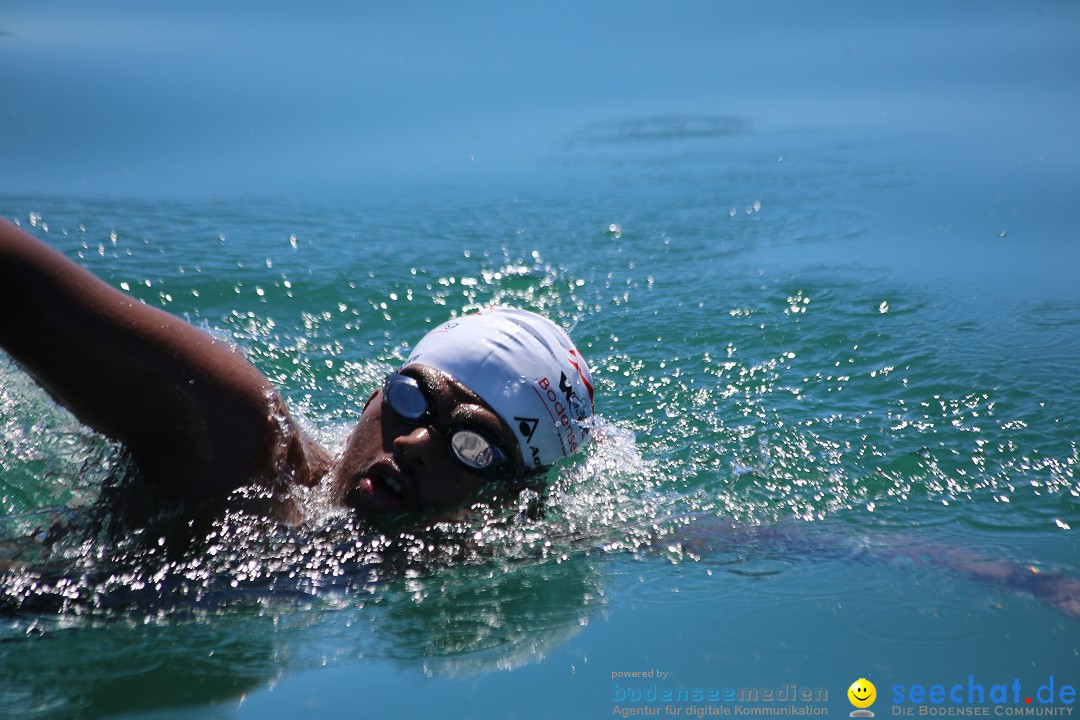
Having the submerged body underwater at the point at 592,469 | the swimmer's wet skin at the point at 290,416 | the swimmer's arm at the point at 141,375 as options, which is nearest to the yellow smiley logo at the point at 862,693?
the submerged body underwater at the point at 592,469

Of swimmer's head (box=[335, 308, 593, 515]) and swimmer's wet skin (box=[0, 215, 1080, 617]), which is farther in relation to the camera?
swimmer's head (box=[335, 308, 593, 515])

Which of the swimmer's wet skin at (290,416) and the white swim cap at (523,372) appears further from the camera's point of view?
the white swim cap at (523,372)

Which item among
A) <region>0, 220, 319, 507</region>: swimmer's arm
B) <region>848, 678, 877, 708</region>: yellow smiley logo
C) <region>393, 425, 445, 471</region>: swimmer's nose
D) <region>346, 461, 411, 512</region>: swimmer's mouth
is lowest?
<region>848, 678, 877, 708</region>: yellow smiley logo

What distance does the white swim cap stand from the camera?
3.61 m

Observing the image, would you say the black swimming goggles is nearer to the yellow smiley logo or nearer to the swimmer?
the swimmer

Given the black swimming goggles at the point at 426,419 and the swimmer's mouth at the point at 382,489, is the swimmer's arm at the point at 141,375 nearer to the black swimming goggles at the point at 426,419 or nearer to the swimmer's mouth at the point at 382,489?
the swimmer's mouth at the point at 382,489

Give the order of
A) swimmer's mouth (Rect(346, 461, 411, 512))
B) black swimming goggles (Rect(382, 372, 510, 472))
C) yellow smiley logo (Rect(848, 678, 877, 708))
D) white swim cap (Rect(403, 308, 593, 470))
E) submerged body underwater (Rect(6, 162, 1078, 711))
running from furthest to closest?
white swim cap (Rect(403, 308, 593, 470)) → black swimming goggles (Rect(382, 372, 510, 472)) → swimmer's mouth (Rect(346, 461, 411, 512)) → submerged body underwater (Rect(6, 162, 1078, 711)) → yellow smiley logo (Rect(848, 678, 877, 708))

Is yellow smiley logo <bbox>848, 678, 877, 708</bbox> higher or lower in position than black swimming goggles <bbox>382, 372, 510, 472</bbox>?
lower

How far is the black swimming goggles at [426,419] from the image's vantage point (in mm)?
3451

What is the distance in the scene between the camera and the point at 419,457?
3379 mm

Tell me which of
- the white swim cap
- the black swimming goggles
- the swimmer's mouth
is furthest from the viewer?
the white swim cap

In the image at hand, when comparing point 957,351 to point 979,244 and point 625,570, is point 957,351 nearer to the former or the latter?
point 979,244

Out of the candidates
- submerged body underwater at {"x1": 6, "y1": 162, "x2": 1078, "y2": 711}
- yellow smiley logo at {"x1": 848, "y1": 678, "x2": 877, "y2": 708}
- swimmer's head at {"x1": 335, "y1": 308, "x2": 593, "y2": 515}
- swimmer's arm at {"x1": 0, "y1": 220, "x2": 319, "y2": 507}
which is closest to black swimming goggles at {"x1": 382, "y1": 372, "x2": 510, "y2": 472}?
swimmer's head at {"x1": 335, "y1": 308, "x2": 593, "y2": 515}

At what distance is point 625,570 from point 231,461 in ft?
4.14
